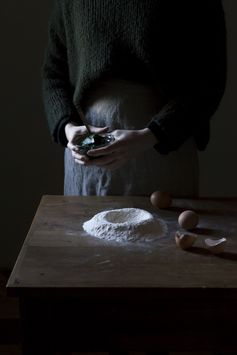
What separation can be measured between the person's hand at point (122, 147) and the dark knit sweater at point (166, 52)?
0.02m

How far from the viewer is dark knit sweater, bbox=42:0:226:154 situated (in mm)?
1179

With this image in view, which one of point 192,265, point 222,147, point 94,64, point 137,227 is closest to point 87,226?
point 137,227

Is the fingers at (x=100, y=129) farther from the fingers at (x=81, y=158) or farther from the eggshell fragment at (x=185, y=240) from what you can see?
the eggshell fragment at (x=185, y=240)

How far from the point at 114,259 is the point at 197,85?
0.44 meters

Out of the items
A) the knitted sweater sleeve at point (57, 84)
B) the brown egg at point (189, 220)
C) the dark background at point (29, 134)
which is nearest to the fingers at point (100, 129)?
the knitted sweater sleeve at point (57, 84)

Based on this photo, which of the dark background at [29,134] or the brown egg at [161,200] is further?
the dark background at [29,134]

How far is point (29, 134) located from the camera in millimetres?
1911

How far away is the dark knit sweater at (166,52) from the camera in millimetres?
1179

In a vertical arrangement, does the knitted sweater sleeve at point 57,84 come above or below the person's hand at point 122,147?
above

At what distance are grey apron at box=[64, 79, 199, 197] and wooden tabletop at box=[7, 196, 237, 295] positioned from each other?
0.40 ft

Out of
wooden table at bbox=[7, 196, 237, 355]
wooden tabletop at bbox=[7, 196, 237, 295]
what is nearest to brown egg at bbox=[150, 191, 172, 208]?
wooden tabletop at bbox=[7, 196, 237, 295]
